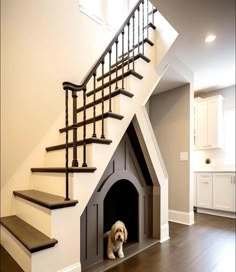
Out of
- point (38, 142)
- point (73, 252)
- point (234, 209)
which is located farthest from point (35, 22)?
point (234, 209)

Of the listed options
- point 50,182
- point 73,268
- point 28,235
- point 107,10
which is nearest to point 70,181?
point 50,182

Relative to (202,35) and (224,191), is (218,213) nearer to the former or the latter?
(224,191)

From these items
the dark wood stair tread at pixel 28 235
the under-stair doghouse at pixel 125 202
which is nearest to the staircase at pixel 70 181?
the dark wood stair tread at pixel 28 235

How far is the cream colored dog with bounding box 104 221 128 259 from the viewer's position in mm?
2125

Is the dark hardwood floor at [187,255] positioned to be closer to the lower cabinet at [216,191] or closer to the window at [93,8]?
the lower cabinet at [216,191]

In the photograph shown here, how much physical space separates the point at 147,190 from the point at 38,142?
1619 millimetres

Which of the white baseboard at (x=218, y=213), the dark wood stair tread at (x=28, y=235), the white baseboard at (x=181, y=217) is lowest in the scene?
the white baseboard at (x=218, y=213)

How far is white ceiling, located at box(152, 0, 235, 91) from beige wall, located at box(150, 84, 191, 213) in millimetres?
275

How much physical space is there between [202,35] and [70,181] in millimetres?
2360

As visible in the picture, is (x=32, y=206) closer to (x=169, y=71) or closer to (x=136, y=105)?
(x=136, y=105)

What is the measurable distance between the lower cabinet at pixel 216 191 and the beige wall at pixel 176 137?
0.91 metres

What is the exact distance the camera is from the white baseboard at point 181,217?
353 centimetres

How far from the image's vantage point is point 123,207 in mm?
2859

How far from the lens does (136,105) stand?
2.54m
